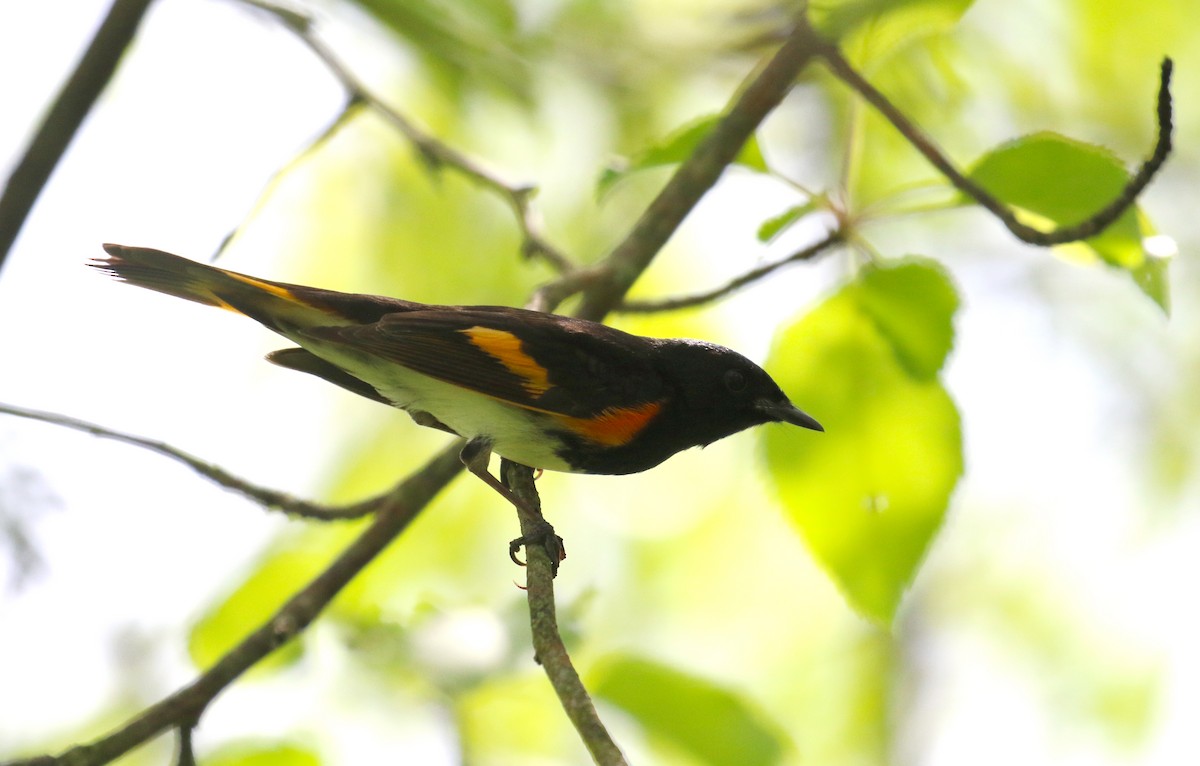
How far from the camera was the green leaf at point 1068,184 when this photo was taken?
229 centimetres

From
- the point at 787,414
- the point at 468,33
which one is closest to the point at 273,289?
the point at 468,33

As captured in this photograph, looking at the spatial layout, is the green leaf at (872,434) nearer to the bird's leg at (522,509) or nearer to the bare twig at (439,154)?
the bird's leg at (522,509)

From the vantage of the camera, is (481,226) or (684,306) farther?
(481,226)

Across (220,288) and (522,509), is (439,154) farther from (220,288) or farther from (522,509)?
(522,509)

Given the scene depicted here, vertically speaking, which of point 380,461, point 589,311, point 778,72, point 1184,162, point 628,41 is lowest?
point 380,461

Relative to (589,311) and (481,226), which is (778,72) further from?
(481,226)

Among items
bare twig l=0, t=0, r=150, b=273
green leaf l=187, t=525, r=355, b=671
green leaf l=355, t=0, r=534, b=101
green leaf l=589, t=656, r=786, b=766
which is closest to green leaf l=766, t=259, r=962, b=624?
green leaf l=589, t=656, r=786, b=766

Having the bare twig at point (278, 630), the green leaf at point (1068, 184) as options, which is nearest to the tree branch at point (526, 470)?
the bare twig at point (278, 630)

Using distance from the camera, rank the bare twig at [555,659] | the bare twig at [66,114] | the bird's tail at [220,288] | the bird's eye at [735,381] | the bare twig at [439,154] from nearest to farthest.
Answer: the bare twig at [555,659]
the bare twig at [66,114]
the bird's tail at [220,288]
the bird's eye at [735,381]
the bare twig at [439,154]

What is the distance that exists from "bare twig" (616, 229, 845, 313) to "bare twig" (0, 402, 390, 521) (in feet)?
3.46

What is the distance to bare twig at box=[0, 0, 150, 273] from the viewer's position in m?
2.79

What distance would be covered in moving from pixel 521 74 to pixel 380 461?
4.00 m

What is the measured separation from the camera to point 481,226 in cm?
714

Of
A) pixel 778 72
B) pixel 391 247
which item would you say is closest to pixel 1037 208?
pixel 778 72
